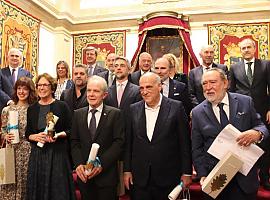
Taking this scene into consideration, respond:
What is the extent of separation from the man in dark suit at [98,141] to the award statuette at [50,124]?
16cm

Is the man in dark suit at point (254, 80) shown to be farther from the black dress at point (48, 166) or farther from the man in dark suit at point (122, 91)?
the black dress at point (48, 166)

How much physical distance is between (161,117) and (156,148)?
243 mm

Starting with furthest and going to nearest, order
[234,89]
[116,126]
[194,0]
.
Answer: [194,0] → [234,89] → [116,126]

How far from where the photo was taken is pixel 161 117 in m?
2.73

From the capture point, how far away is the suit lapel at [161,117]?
8.86 ft

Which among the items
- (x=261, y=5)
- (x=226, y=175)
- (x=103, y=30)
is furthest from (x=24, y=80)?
(x=261, y=5)

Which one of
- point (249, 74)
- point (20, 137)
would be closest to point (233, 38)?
point (249, 74)

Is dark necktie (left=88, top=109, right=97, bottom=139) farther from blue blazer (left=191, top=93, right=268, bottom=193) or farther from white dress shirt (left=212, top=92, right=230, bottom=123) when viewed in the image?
white dress shirt (left=212, top=92, right=230, bottom=123)

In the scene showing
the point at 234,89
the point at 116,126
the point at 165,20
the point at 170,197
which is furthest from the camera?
the point at 165,20

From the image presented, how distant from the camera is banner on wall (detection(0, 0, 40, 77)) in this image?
20.5 feet

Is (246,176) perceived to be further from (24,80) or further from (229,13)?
(229,13)

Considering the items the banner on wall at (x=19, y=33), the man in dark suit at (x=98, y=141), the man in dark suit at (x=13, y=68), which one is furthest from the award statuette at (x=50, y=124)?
the banner on wall at (x=19, y=33)

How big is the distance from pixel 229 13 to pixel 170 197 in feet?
20.2

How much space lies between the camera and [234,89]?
389cm
